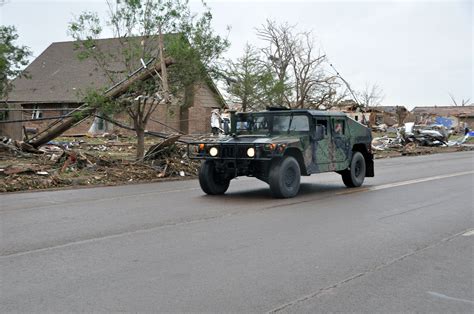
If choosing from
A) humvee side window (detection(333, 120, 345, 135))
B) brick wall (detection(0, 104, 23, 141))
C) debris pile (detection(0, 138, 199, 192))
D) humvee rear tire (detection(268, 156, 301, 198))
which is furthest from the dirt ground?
humvee rear tire (detection(268, 156, 301, 198))

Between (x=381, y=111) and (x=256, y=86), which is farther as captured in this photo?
(x=381, y=111)

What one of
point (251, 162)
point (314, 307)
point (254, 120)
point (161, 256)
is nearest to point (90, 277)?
point (161, 256)

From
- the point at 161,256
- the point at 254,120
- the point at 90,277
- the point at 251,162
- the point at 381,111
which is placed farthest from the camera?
the point at 381,111

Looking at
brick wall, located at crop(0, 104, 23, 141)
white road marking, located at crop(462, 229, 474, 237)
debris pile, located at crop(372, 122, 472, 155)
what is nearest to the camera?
white road marking, located at crop(462, 229, 474, 237)

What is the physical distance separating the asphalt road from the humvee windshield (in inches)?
68.6

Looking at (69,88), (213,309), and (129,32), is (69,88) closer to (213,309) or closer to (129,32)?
(129,32)

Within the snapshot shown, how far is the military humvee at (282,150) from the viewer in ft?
39.0

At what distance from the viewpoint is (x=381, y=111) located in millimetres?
67188

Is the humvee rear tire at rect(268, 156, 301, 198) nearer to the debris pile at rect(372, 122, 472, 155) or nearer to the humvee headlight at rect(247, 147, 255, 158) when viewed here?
the humvee headlight at rect(247, 147, 255, 158)

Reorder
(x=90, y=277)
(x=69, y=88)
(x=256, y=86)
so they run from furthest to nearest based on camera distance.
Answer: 1. (x=69, y=88)
2. (x=256, y=86)
3. (x=90, y=277)

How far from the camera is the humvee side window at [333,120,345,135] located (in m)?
14.0

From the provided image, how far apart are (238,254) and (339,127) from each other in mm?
7867

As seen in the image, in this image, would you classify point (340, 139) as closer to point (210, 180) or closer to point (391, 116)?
point (210, 180)

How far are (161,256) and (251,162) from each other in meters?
5.59
